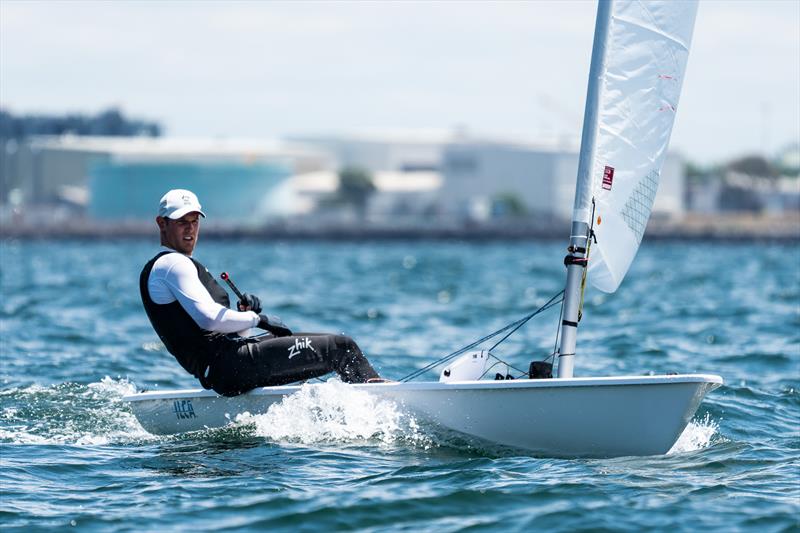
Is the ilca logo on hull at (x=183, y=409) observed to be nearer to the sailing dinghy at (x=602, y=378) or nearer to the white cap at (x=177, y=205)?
the sailing dinghy at (x=602, y=378)

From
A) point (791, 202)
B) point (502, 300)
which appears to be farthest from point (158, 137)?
point (502, 300)

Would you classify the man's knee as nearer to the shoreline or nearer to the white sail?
the white sail

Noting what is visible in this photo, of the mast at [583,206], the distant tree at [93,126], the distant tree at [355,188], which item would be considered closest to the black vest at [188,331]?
the mast at [583,206]

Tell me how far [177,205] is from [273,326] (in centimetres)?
98

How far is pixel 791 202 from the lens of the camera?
122 metres

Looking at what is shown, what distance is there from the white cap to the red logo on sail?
8.40ft

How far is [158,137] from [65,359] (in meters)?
117

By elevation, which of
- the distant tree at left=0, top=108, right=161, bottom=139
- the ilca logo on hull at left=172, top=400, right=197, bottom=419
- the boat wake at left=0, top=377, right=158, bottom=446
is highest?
the distant tree at left=0, top=108, right=161, bottom=139

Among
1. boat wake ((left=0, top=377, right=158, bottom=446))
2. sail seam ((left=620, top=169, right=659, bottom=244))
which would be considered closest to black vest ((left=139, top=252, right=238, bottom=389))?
boat wake ((left=0, top=377, right=158, bottom=446))

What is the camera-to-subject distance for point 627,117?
26.9ft

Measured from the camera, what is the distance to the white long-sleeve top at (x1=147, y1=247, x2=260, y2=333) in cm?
798

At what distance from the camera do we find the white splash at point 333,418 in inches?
320

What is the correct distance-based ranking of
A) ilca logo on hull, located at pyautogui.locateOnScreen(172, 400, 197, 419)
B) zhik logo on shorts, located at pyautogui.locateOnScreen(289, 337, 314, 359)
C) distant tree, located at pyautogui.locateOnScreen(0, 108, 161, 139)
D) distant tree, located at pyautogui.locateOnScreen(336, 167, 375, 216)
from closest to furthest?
1. zhik logo on shorts, located at pyautogui.locateOnScreen(289, 337, 314, 359)
2. ilca logo on hull, located at pyautogui.locateOnScreen(172, 400, 197, 419)
3. distant tree, located at pyautogui.locateOnScreen(336, 167, 375, 216)
4. distant tree, located at pyautogui.locateOnScreen(0, 108, 161, 139)

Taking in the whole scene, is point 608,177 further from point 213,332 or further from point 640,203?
point 213,332
